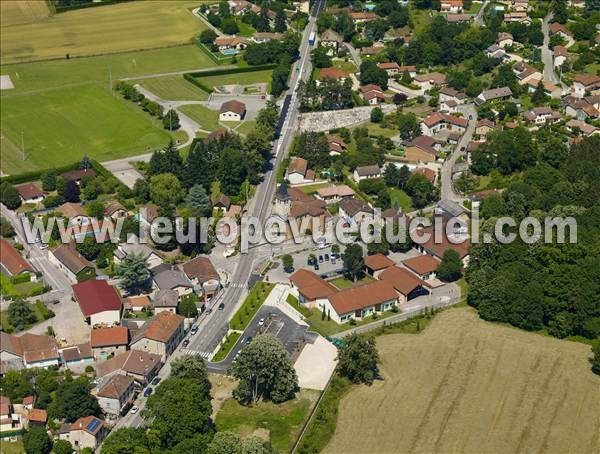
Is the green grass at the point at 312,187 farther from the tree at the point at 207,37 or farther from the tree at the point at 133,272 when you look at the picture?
the tree at the point at 207,37

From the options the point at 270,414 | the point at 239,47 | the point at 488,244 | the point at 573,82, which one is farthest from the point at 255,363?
the point at 239,47

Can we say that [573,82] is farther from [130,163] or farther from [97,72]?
[97,72]

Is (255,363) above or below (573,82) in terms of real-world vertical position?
above

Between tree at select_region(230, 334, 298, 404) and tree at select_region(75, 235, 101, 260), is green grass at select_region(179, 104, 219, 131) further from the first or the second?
tree at select_region(230, 334, 298, 404)

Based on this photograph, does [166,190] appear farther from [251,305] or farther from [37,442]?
[37,442]

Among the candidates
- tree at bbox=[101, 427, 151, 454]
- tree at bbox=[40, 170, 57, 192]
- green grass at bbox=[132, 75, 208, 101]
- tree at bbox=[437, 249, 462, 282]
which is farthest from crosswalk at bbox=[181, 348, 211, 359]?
green grass at bbox=[132, 75, 208, 101]

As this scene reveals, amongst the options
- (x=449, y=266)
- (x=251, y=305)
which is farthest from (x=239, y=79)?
(x=251, y=305)
